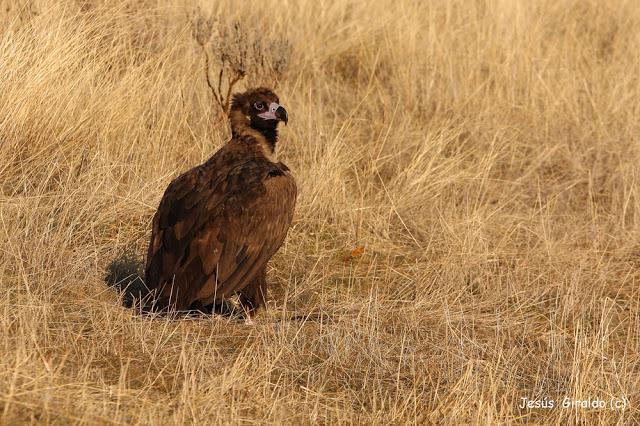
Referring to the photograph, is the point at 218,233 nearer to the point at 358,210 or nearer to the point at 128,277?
the point at 128,277

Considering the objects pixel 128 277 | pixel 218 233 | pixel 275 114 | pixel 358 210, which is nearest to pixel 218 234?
pixel 218 233

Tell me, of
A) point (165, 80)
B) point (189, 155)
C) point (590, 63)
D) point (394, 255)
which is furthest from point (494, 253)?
point (590, 63)

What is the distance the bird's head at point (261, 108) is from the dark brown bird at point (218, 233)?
1.32ft

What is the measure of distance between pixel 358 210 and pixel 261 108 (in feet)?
3.98

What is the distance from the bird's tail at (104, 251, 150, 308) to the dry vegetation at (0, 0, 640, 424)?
3.7 inches

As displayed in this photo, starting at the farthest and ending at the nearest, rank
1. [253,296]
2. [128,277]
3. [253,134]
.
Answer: [253,134], [128,277], [253,296]

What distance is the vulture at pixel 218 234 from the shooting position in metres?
5.53

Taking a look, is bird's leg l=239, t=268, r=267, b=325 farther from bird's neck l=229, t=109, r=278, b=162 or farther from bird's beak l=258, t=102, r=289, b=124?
bird's beak l=258, t=102, r=289, b=124

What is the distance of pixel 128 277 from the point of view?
19.8ft

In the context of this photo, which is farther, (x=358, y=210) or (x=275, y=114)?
(x=358, y=210)

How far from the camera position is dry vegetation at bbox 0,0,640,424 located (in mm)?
4754

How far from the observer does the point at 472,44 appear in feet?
31.2

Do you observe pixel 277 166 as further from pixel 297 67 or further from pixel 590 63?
pixel 590 63

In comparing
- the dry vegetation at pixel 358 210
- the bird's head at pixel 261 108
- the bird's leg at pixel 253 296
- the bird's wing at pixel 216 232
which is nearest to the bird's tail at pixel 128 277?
the dry vegetation at pixel 358 210
